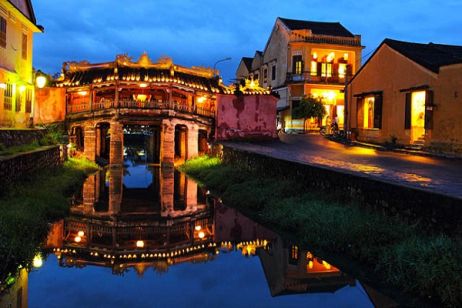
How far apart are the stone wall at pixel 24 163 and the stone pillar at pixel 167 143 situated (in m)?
9.78

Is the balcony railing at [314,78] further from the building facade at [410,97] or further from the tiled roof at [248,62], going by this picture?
the tiled roof at [248,62]

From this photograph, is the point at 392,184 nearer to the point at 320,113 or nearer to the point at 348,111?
the point at 348,111

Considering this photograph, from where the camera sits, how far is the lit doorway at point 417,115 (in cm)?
2536

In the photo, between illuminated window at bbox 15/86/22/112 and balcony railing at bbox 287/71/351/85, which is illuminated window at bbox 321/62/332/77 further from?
illuminated window at bbox 15/86/22/112

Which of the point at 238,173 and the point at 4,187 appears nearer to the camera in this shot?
the point at 4,187

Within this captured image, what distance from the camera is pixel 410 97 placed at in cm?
2564

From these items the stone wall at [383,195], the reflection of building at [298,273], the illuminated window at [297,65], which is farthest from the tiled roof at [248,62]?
the reflection of building at [298,273]

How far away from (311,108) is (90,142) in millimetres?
17875

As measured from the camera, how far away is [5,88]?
2217 cm

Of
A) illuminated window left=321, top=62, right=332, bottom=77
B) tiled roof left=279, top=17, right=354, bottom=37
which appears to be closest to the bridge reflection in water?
illuminated window left=321, top=62, right=332, bottom=77

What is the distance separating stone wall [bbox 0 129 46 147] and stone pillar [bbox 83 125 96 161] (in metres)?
7.32

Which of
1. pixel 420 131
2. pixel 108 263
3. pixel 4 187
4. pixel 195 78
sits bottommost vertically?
pixel 108 263

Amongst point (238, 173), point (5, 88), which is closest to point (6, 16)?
point (5, 88)

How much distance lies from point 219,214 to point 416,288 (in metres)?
8.61
